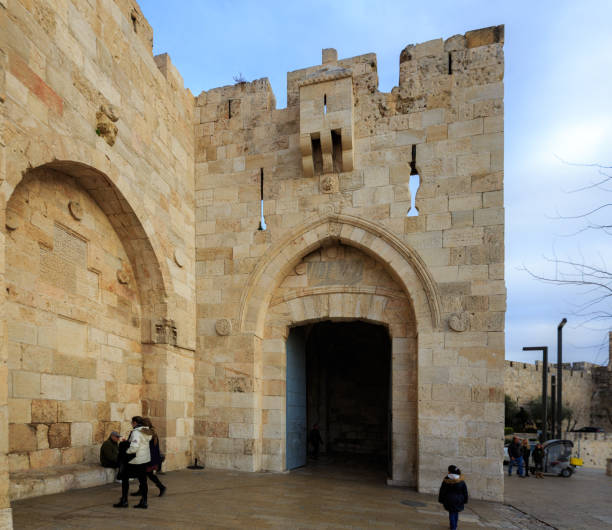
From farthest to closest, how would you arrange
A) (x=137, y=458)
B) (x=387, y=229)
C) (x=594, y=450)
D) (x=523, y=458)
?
(x=594, y=450)
(x=523, y=458)
(x=387, y=229)
(x=137, y=458)

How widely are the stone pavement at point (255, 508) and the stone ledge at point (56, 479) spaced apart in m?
0.10

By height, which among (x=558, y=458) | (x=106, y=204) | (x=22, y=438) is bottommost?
(x=558, y=458)

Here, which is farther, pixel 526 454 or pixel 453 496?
pixel 526 454

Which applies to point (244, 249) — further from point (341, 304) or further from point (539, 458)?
point (539, 458)

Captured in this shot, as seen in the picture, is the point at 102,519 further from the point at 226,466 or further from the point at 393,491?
the point at 393,491

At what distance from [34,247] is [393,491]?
564 centimetres

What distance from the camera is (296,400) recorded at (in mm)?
7949

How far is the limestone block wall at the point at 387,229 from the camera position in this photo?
6289 mm

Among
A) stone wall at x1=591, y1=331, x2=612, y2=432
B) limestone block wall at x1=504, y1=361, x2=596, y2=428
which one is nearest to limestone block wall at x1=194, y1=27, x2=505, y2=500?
limestone block wall at x1=504, y1=361, x2=596, y2=428

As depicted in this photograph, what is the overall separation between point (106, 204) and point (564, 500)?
8.26 metres

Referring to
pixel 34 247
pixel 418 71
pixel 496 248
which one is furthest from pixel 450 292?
pixel 34 247

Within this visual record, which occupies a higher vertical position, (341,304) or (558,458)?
(341,304)

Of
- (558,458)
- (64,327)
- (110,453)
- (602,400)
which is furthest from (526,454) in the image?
(602,400)

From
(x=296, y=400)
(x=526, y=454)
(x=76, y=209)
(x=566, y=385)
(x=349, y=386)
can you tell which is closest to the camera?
(x=76, y=209)
